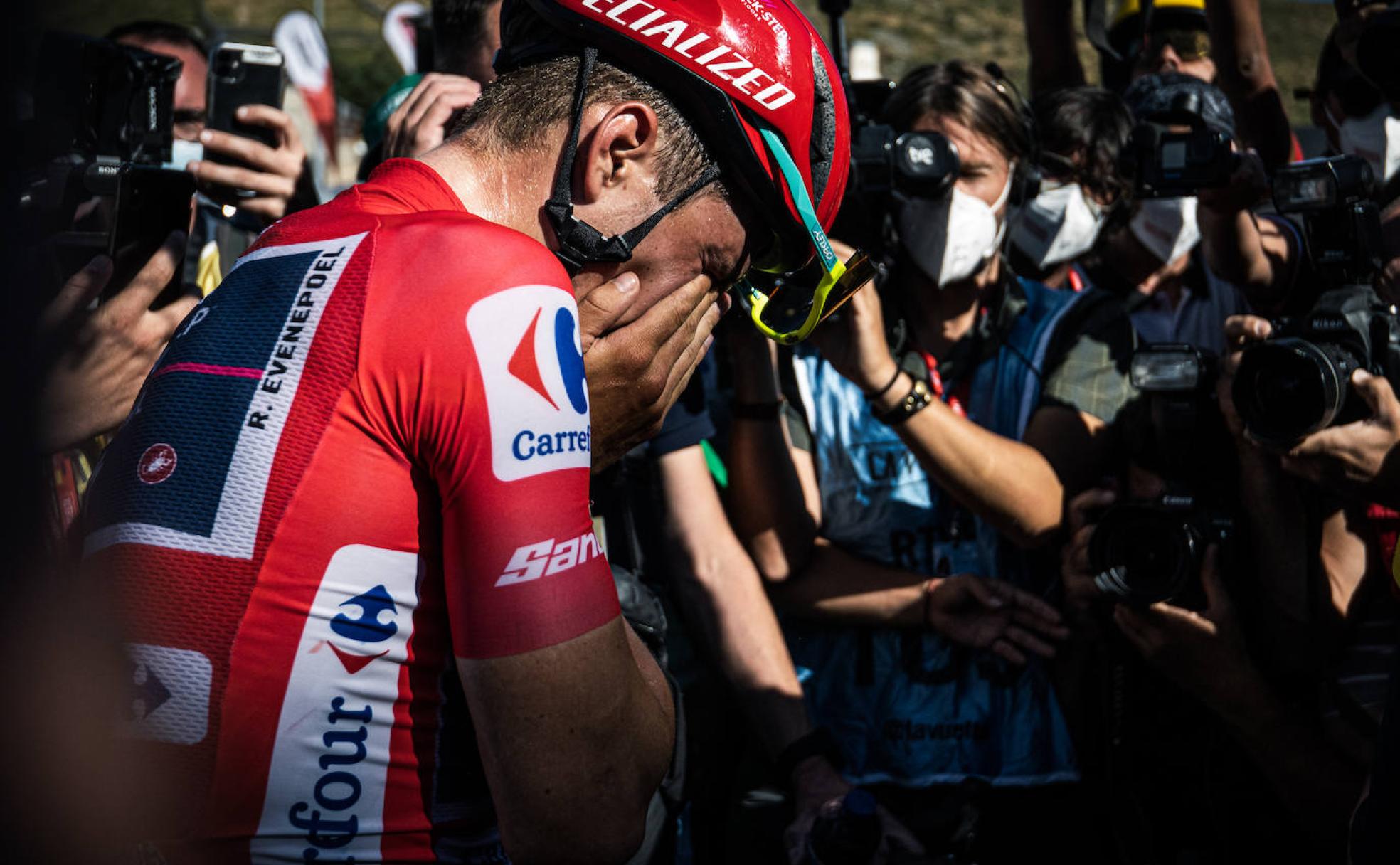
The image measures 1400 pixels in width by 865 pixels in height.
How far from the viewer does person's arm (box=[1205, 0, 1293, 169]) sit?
368 cm

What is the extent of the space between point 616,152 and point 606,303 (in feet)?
0.74

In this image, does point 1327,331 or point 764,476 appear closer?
point 1327,331

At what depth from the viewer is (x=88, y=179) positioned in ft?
7.15

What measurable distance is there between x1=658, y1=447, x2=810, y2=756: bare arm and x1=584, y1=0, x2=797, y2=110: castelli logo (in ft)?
4.77

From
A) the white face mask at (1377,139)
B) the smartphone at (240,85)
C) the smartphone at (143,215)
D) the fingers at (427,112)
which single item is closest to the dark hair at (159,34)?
the smartphone at (240,85)

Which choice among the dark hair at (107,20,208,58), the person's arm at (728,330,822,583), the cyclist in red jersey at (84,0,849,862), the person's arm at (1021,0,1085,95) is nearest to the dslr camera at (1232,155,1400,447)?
the person's arm at (728,330,822,583)

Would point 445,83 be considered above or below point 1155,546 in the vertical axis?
above

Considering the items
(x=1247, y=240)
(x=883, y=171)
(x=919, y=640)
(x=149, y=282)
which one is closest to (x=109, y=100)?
(x=149, y=282)

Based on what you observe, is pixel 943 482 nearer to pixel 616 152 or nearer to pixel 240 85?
pixel 616 152

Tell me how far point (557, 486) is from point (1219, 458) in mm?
2174

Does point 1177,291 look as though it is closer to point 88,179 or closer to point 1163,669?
point 1163,669

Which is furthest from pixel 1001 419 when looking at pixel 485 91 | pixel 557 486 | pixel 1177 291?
pixel 557 486

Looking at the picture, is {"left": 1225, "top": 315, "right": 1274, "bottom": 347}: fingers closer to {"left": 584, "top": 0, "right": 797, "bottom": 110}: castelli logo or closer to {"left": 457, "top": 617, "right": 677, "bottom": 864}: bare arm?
{"left": 584, "top": 0, "right": 797, "bottom": 110}: castelli logo

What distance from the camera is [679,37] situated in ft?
5.50
